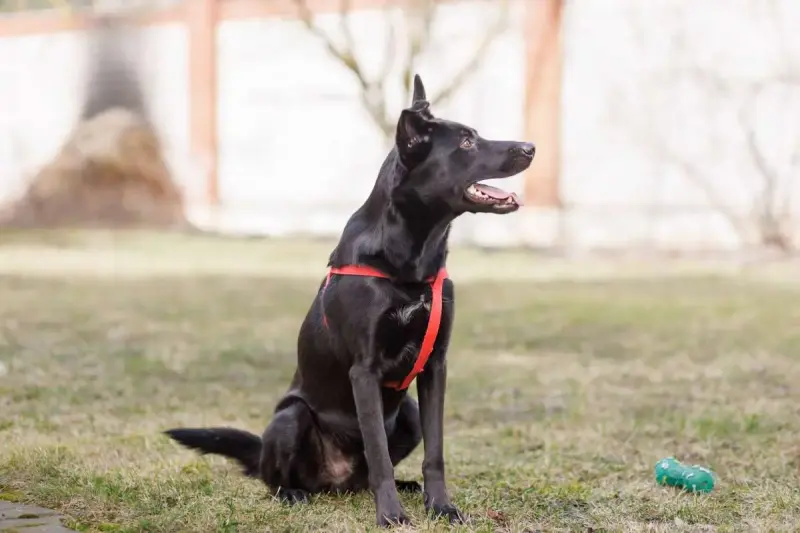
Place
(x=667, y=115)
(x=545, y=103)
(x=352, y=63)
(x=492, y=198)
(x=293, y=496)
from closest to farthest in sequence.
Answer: (x=492, y=198), (x=293, y=496), (x=667, y=115), (x=545, y=103), (x=352, y=63)

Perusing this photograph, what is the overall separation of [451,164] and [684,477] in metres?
1.67

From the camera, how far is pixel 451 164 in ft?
11.4

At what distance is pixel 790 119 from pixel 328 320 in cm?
1535

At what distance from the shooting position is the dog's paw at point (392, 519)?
3314mm

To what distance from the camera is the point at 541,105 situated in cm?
1853

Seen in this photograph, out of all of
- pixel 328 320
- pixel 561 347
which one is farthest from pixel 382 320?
pixel 561 347

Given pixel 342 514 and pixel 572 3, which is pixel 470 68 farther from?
pixel 342 514

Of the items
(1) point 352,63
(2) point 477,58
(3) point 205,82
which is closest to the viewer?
(2) point 477,58

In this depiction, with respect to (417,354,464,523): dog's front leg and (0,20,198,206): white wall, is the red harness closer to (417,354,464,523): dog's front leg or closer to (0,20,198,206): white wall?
(417,354,464,523): dog's front leg

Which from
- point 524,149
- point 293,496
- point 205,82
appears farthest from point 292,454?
point 205,82

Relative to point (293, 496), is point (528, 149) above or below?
above

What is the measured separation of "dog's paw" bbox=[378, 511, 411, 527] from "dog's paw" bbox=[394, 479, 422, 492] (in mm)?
524

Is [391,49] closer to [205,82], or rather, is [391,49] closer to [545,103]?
[545,103]

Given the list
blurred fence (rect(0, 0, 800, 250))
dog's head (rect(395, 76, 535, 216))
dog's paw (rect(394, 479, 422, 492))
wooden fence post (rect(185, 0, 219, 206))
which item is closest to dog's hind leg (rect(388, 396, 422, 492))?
dog's paw (rect(394, 479, 422, 492))
